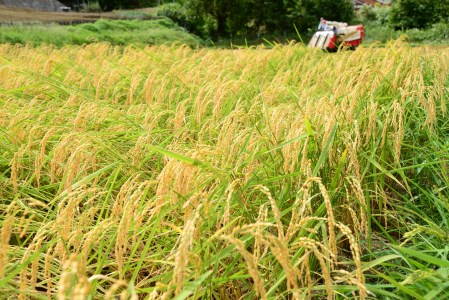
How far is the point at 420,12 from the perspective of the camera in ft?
62.1

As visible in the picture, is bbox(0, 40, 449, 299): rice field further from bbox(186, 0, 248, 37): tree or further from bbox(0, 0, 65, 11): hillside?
bbox(0, 0, 65, 11): hillside

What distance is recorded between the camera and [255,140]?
66.8 inches

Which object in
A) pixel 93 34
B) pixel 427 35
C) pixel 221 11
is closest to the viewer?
pixel 93 34

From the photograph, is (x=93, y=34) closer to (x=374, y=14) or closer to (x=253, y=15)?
(x=253, y=15)

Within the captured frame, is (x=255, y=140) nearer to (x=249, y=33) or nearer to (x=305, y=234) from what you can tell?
(x=305, y=234)

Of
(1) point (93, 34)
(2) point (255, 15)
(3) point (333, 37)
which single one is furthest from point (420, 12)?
(1) point (93, 34)

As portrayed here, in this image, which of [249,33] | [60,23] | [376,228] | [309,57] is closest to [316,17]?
[249,33]

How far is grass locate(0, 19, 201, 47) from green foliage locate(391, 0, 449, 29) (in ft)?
29.8

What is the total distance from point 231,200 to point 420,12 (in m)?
20.2

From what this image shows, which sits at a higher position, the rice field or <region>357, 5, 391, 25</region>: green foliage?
the rice field

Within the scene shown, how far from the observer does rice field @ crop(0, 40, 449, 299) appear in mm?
991

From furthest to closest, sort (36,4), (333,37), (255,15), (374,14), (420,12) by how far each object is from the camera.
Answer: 1. (374,14)
2. (255,15)
3. (36,4)
4. (420,12)
5. (333,37)

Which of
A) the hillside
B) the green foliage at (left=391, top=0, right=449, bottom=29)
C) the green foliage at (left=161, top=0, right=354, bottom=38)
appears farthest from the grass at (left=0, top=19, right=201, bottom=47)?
the green foliage at (left=391, top=0, right=449, bottom=29)

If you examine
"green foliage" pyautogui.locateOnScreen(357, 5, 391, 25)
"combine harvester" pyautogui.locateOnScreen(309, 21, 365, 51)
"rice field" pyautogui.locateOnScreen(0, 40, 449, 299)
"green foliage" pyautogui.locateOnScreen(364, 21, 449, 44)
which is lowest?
"green foliage" pyautogui.locateOnScreen(364, 21, 449, 44)
